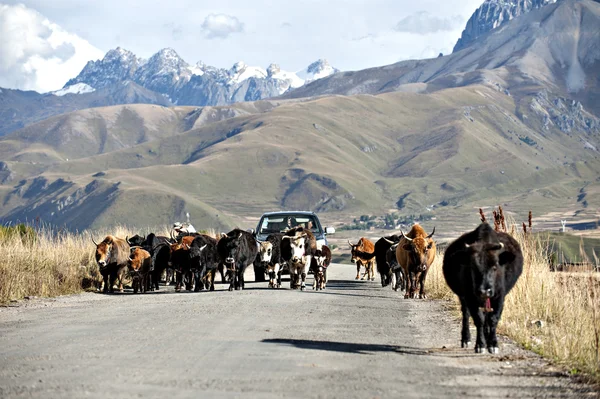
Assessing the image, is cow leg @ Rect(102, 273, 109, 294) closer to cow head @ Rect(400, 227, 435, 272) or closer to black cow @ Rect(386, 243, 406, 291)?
black cow @ Rect(386, 243, 406, 291)

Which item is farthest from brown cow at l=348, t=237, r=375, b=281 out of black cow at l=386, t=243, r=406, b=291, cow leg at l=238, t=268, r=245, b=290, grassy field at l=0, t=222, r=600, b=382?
cow leg at l=238, t=268, r=245, b=290

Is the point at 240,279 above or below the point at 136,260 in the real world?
below

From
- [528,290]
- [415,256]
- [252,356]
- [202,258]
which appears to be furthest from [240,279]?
[252,356]

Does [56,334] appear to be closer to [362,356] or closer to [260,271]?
[362,356]

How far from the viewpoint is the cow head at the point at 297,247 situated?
917 inches

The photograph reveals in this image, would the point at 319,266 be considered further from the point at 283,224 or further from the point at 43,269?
the point at 43,269

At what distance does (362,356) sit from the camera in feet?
38.1

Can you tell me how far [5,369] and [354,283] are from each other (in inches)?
793

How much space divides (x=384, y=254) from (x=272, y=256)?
3842mm

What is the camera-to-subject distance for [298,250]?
919 inches

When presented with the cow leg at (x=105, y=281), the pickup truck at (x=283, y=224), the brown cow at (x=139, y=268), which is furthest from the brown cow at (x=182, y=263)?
the pickup truck at (x=283, y=224)

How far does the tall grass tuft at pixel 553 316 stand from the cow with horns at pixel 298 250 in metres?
4.48

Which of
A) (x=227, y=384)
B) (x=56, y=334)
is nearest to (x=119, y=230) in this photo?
(x=56, y=334)

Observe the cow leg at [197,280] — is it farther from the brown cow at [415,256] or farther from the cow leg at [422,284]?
the cow leg at [422,284]
